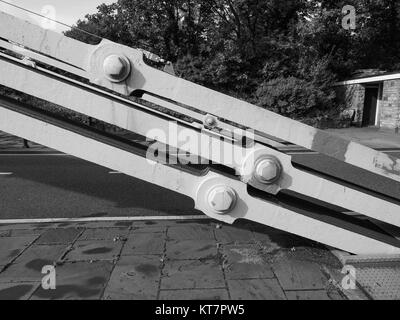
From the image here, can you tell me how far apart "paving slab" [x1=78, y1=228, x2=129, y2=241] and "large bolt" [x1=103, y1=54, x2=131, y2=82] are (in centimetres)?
199

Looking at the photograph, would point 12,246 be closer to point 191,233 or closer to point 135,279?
point 135,279

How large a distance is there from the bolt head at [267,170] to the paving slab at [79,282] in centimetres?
151

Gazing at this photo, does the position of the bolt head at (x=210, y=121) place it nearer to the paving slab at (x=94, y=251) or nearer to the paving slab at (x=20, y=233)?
the paving slab at (x=94, y=251)

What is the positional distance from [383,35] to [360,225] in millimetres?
31376

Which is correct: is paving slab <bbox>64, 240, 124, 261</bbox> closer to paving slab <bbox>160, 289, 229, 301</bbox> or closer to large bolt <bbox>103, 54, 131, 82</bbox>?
paving slab <bbox>160, 289, 229, 301</bbox>

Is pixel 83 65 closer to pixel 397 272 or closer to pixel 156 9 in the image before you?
pixel 397 272

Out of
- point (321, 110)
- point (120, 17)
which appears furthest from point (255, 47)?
point (120, 17)

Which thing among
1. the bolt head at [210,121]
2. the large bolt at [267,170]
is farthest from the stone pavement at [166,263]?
the bolt head at [210,121]

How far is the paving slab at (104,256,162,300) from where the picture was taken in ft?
10.2

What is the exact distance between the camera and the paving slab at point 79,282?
10.1 ft

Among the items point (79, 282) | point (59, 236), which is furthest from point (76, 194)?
point (79, 282)

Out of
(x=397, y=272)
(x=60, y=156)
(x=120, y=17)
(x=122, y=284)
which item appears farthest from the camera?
(x=120, y=17)
